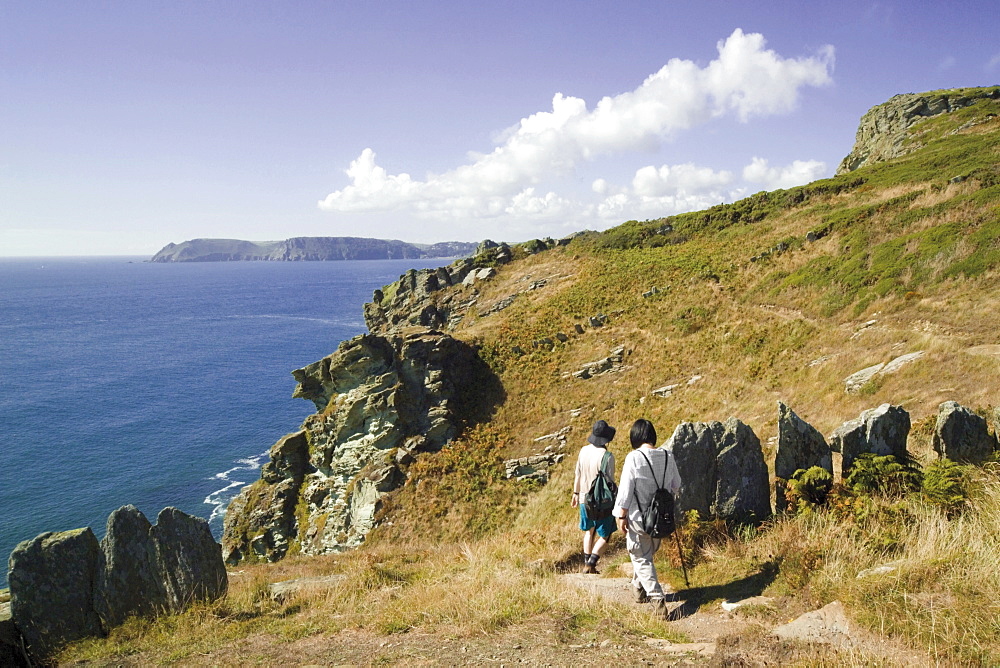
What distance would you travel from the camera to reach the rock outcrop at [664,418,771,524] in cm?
984

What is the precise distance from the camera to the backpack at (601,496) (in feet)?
29.9

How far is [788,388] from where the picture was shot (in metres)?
21.4

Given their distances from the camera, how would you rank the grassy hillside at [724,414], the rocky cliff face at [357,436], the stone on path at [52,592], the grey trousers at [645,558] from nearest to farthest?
the grassy hillside at [724,414]
the grey trousers at [645,558]
the stone on path at [52,592]
the rocky cliff face at [357,436]

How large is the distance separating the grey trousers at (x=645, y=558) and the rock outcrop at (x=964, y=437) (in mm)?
6277

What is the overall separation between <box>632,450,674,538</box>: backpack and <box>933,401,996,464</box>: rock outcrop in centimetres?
604

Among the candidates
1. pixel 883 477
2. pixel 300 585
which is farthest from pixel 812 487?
pixel 300 585

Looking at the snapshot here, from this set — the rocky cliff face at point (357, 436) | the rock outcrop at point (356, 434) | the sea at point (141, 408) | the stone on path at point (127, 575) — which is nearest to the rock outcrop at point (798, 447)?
the stone on path at point (127, 575)

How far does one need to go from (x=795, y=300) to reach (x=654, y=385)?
10584 mm

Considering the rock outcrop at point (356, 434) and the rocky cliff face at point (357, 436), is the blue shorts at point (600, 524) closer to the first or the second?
the rocky cliff face at point (357, 436)

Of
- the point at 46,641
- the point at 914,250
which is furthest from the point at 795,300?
the point at 46,641

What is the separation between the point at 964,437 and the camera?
939 cm

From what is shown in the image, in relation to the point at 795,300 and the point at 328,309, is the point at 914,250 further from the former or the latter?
the point at 328,309

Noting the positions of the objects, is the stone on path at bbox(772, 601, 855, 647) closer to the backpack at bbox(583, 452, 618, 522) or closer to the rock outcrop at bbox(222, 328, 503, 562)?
the backpack at bbox(583, 452, 618, 522)

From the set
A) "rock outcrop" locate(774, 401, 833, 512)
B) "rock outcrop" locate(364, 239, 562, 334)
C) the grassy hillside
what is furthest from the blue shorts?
"rock outcrop" locate(364, 239, 562, 334)
